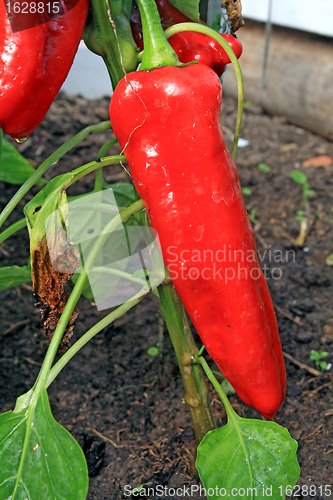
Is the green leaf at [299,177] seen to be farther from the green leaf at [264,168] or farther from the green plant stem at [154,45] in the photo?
the green plant stem at [154,45]

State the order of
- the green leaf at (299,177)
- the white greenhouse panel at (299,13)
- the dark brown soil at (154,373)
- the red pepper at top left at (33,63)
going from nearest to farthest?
the red pepper at top left at (33,63) → the dark brown soil at (154,373) → the green leaf at (299,177) → the white greenhouse panel at (299,13)

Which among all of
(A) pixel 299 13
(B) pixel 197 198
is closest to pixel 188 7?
(B) pixel 197 198

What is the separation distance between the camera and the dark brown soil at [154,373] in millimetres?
1078

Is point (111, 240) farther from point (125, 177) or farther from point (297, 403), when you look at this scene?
point (125, 177)

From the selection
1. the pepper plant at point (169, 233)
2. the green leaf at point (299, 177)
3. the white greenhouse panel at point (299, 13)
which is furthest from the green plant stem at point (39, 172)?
the white greenhouse panel at point (299, 13)

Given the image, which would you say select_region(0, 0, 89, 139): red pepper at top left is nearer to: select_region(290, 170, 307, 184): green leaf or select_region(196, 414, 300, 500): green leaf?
select_region(196, 414, 300, 500): green leaf

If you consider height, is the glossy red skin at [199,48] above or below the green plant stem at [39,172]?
above

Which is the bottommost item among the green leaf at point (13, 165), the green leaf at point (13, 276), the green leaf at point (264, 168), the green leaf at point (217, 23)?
the green leaf at point (264, 168)

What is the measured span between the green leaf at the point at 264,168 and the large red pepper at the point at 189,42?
124 centimetres

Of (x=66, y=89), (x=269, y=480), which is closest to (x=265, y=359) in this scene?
(x=269, y=480)

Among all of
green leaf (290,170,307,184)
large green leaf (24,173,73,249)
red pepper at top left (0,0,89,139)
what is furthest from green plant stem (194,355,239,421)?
green leaf (290,170,307,184)

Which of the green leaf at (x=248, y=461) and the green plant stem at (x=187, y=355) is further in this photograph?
the green plant stem at (x=187, y=355)

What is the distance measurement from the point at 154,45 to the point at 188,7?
0.12m

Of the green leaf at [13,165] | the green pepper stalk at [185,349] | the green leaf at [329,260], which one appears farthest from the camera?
the green leaf at [329,260]
